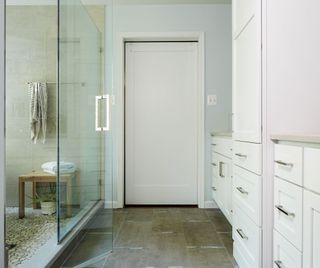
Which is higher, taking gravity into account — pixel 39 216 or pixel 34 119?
pixel 34 119

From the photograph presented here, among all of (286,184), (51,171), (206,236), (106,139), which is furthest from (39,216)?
(286,184)

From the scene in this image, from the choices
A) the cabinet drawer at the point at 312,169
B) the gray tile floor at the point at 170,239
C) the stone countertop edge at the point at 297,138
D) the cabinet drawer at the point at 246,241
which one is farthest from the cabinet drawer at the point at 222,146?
the cabinet drawer at the point at 312,169

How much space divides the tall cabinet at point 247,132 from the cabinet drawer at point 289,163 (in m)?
0.12

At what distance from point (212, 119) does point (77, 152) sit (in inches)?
59.6

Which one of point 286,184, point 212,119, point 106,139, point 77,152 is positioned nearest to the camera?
point 286,184

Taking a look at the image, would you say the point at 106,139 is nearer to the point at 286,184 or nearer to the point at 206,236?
the point at 206,236

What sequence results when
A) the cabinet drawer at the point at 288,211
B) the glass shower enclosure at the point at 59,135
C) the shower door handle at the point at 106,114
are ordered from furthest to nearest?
the shower door handle at the point at 106,114
the glass shower enclosure at the point at 59,135
the cabinet drawer at the point at 288,211

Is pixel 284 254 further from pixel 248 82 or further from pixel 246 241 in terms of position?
pixel 248 82

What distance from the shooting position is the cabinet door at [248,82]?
157cm

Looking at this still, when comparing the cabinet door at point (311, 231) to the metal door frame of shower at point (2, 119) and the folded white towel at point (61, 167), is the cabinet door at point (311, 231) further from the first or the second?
the folded white towel at point (61, 167)

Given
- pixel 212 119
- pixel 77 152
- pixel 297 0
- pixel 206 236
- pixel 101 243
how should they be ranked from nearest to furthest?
pixel 297 0 < pixel 101 243 < pixel 206 236 < pixel 77 152 < pixel 212 119

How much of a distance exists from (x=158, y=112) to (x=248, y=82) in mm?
1897

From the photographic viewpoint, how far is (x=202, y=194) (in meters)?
3.45

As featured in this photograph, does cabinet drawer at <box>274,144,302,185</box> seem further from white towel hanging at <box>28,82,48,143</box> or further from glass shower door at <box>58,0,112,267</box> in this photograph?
white towel hanging at <box>28,82,48,143</box>
